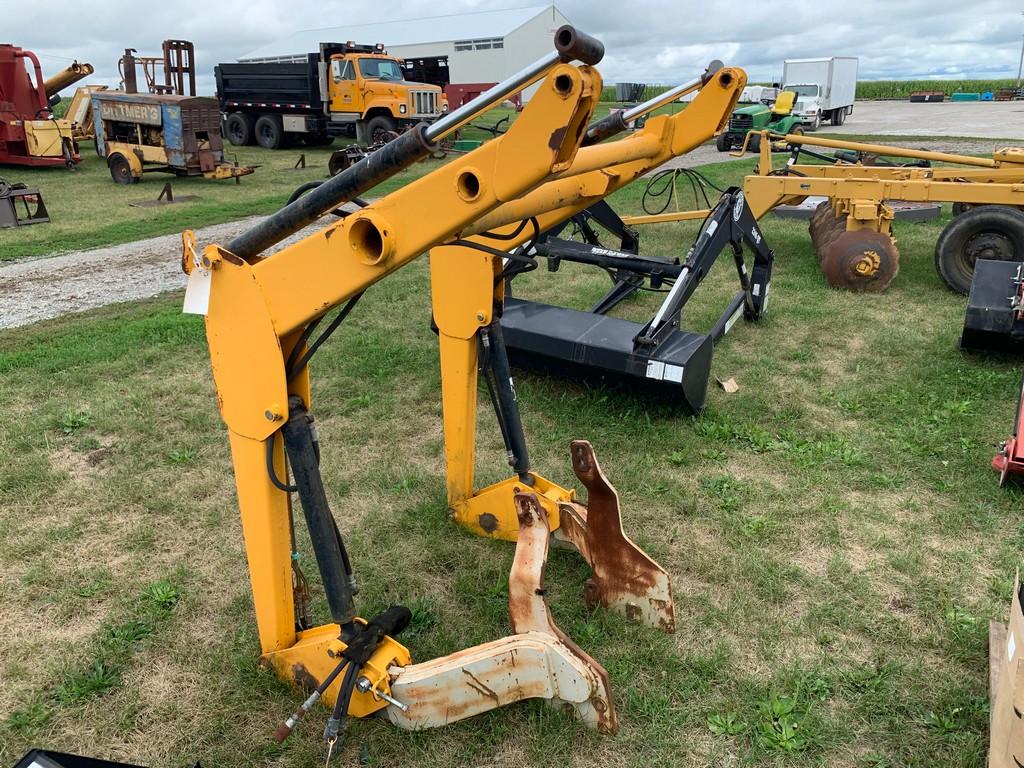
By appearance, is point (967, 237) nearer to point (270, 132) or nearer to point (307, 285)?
point (307, 285)

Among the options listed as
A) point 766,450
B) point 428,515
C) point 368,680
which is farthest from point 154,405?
point 766,450

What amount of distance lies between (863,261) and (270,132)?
20530mm

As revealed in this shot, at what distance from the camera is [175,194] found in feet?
50.5

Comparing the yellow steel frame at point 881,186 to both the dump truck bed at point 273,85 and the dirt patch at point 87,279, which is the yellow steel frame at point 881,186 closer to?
the dirt patch at point 87,279

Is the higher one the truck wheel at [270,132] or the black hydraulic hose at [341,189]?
the truck wheel at [270,132]

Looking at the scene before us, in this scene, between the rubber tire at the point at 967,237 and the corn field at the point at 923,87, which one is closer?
the rubber tire at the point at 967,237

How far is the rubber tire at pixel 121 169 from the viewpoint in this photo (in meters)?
16.4

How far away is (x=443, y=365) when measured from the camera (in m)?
Result: 3.44

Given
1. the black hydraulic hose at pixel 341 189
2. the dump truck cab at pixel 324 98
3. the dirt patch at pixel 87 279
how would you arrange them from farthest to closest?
the dump truck cab at pixel 324 98
the dirt patch at pixel 87 279
the black hydraulic hose at pixel 341 189

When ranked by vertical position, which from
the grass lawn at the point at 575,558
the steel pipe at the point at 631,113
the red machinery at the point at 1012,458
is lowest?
the grass lawn at the point at 575,558

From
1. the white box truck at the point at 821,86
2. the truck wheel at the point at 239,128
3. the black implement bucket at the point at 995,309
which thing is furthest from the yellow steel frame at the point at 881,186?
the white box truck at the point at 821,86

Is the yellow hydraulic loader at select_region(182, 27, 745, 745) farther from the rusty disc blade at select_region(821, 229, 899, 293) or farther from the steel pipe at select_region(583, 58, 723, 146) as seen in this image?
the rusty disc blade at select_region(821, 229, 899, 293)

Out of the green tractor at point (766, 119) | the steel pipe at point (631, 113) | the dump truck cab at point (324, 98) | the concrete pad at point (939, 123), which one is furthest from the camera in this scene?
the concrete pad at point (939, 123)

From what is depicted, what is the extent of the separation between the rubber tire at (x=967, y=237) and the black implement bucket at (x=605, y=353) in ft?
13.9
